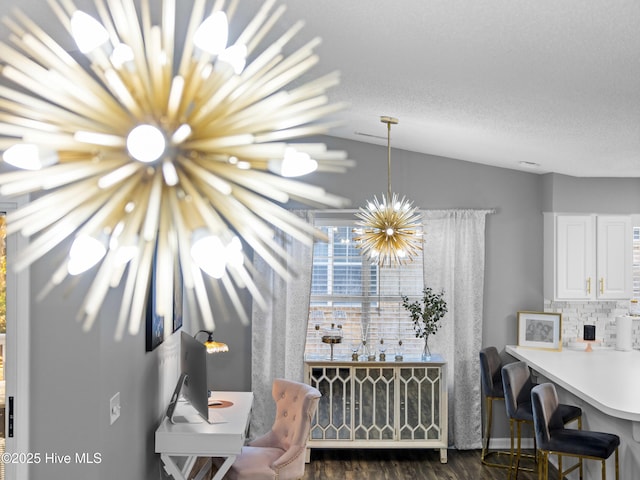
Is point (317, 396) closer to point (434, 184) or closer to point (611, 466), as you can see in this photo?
point (611, 466)

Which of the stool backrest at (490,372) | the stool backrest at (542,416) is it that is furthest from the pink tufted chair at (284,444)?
the stool backrest at (490,372)

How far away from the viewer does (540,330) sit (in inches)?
248

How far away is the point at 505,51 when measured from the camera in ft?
9.06

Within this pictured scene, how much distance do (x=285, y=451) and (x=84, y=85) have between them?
4.30 meters

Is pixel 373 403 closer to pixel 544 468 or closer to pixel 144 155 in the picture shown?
pixel 544 468

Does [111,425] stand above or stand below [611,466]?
above

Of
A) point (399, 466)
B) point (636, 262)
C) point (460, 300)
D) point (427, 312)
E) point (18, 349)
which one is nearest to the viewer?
point (18, 349)

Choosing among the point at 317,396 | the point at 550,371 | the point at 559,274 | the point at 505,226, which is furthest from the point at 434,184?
the point at 317,396

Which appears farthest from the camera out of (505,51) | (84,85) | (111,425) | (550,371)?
(550,371)

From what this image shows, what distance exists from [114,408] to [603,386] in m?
3.41

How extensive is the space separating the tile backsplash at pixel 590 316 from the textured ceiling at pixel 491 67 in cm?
173

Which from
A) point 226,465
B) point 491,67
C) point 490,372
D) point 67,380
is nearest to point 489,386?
point 490,372

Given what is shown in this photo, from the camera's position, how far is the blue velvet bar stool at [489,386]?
5891 millimetres

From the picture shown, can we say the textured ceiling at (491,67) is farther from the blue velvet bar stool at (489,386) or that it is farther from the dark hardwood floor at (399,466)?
the dark hardwood floor at (399,466)
